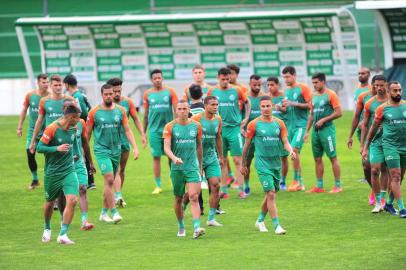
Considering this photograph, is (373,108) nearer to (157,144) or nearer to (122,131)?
(122,131)

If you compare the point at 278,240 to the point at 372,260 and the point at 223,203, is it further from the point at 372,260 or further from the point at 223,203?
the point at 223,203

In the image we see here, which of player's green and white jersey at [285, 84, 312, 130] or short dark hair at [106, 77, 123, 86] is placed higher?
short dark hair at [106, 77, 123, 86]

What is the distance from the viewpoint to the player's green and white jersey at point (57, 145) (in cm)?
1638

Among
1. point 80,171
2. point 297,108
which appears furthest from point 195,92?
point 297,108

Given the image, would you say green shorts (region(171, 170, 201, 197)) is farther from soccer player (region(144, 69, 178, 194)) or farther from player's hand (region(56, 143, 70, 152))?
soccer player (region(144, 69, 178, 194))

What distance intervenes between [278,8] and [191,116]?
24104mm

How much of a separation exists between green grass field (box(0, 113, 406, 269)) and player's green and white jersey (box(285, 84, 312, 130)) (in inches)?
56.7

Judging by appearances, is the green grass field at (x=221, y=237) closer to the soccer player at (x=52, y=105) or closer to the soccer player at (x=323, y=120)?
the soccer player at (x=323, y=120)

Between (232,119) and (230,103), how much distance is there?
301 mm

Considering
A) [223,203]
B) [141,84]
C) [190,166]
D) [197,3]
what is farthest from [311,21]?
[190,166]

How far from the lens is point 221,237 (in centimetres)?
1688

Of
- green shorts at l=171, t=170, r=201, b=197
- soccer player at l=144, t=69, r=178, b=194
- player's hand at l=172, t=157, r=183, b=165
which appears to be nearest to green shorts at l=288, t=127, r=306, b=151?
soccer player at l=144, t=69, r=178, b=194

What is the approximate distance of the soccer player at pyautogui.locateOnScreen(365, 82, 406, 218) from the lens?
1803 centimetres

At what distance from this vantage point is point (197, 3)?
44781 millimetres
